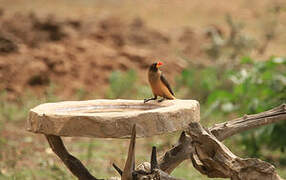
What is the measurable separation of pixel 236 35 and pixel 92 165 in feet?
18.5

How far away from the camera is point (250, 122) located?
336 cm

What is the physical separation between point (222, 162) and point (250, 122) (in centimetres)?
65

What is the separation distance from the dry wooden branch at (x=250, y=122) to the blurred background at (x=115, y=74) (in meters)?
1.80

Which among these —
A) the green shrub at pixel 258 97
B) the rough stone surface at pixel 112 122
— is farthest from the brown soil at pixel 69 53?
the rough stone surface at pixel 112 122

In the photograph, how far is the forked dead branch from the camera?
2.71 m

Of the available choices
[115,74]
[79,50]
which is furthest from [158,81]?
[79,50]

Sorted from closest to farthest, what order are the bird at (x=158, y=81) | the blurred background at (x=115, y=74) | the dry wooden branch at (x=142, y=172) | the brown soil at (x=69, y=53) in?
the dry wooden branch at (x=142, y=172) → the bird at (x=158, y=81) → the blurred background at (x=115, y=74) → the brown soil at (x=69, y=53)

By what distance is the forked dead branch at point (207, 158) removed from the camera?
8.89 ft

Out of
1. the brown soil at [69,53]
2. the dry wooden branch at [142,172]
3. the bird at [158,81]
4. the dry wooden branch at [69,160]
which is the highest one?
the brown soil at [69,53]

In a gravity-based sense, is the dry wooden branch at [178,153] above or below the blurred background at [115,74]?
below

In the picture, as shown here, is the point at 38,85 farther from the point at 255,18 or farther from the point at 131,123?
the point at 255,18

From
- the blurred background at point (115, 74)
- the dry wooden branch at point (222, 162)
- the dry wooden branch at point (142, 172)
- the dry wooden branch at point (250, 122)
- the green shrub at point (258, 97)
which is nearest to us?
the dry wooden branch at point (222, 162)

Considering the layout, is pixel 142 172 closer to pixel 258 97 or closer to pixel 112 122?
pixel 112 122

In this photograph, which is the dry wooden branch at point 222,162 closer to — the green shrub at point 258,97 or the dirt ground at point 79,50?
the green shrub at point 258,97
